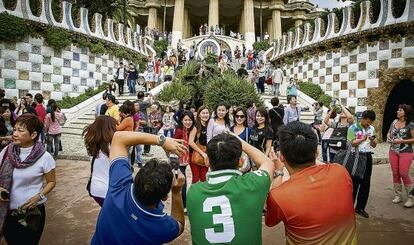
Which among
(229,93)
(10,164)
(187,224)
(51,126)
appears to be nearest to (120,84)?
(229,93)

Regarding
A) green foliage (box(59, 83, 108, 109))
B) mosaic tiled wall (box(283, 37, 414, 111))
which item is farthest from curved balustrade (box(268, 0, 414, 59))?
green foliage (box(59, 83, 108, 109))

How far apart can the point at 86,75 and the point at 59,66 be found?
61.5 inches

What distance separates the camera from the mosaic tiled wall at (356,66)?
12.0 meters

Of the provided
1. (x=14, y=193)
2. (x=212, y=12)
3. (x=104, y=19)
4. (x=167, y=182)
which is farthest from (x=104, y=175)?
(x=212, y=12)

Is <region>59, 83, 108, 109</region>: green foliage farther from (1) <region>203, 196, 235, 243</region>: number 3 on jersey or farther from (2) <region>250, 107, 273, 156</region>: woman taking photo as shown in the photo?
(1) <region>203, 196, 235, 243</region>: number 3 on jersey

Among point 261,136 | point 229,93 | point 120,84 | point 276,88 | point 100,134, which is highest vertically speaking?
point 120,84

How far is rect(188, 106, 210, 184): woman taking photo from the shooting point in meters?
4.75

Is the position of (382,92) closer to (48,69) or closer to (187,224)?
(187,224)

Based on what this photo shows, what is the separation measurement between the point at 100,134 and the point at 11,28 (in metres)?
12.3

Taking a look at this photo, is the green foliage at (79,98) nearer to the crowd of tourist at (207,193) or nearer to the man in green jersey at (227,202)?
the crowd of tourist at (207,193)

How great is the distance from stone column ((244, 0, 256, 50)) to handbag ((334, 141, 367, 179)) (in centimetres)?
3026

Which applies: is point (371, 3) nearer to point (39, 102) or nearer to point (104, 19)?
point (39, 102)

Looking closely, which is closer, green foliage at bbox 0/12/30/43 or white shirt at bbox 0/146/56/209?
white shirt at bbox 0/146/56/209

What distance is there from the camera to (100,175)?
3.22 meters
